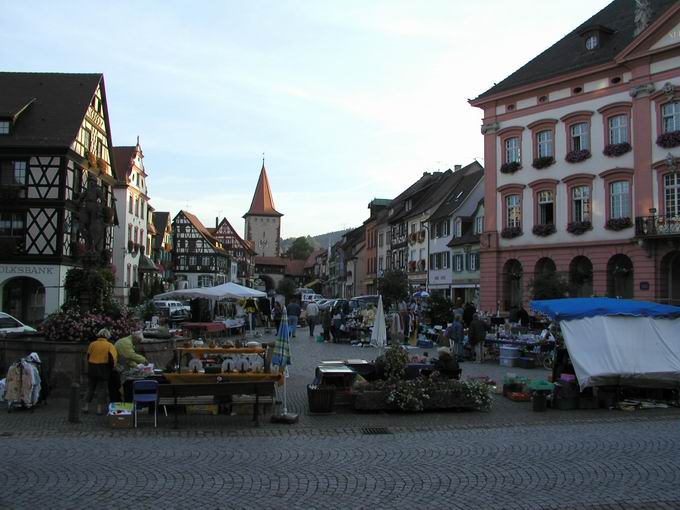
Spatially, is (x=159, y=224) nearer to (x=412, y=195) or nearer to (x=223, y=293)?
(x=412, y=195)

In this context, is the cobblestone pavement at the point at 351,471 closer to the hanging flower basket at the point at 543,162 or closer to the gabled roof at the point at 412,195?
the hanging flower basket at the point at 543,162

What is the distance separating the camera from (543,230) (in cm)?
3797

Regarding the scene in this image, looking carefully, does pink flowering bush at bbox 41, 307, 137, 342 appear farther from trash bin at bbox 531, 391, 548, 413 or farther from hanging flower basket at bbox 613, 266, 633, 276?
hanging flower basket at bbox 613, 266, 633, 276

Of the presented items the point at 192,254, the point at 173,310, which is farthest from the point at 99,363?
the point at 192,254

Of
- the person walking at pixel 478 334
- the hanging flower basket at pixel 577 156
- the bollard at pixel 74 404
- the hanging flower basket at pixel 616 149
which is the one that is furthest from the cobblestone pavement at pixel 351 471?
the hanging flower basket at pixel 577 156

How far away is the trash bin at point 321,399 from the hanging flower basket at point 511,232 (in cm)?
2858

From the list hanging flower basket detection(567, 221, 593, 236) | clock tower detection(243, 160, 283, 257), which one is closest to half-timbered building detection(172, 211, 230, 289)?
clock tower detection(243, 160, 283, 257)

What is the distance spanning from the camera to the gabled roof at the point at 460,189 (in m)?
53.7

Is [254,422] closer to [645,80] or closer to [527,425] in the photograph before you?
[527,425]

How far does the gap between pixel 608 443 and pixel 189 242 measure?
83732 millimetres

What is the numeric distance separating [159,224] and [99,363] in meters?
67.5

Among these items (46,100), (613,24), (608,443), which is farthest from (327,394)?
(46,100)

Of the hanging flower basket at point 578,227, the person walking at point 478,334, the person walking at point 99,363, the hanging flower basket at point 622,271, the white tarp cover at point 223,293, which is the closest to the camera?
the person walking at point 99,363

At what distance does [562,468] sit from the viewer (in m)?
9.04
